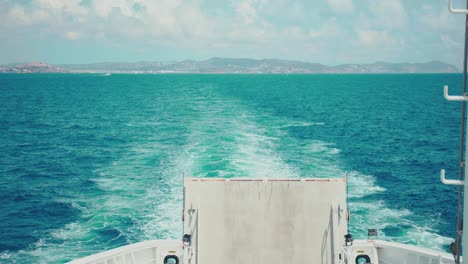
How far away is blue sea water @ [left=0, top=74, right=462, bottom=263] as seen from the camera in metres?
25.0

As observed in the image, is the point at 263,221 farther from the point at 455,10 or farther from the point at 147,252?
the point at 455,10

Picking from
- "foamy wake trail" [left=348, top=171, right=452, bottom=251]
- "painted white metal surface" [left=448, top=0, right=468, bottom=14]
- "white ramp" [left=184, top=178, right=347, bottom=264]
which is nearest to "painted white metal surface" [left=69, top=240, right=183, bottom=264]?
"white ramp" [left=184, top=178, right=347, bottom=264]

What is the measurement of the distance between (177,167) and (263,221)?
23.1 m

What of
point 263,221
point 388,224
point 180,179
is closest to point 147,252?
point 263,221

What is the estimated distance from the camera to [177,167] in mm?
36719

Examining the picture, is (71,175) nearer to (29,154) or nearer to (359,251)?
(29,154)

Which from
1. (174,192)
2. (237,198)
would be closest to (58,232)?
(174,192)

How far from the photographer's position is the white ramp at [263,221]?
14.0 metres

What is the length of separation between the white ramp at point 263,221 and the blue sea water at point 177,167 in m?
9.77

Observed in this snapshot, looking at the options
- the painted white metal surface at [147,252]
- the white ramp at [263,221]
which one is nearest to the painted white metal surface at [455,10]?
the white ramp at [263,221]

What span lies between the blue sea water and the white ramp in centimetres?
977

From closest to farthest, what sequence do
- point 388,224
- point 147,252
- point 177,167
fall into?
point 147,252, point 388,224, point 177,167

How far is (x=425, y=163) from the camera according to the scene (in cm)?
4175

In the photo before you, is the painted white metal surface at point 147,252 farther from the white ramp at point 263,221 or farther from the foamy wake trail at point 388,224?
the foamy wake trail at point 388,224
